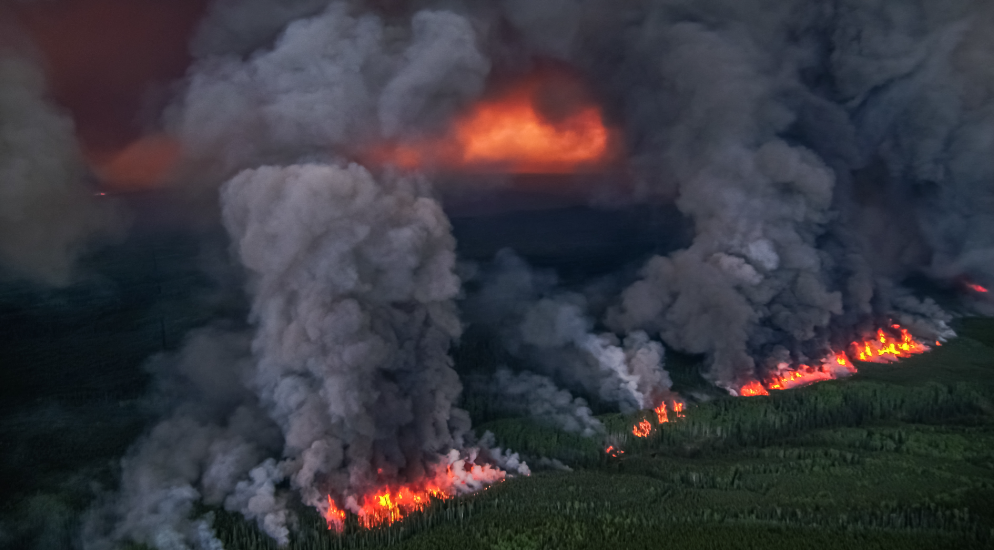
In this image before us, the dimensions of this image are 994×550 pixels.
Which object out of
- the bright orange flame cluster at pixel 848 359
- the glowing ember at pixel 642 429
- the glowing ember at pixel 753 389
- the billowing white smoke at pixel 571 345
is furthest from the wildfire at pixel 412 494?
the bright orange flame cluster at pixel 848 359

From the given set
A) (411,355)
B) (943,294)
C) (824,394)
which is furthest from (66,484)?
(943,294)

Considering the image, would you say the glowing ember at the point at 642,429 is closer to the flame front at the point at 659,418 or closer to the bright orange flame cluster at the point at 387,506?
the flame front at the point at 659,418

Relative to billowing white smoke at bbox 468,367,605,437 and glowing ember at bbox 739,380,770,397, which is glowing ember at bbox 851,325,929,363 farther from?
billowing white smoke at bbox 468,367,605,437

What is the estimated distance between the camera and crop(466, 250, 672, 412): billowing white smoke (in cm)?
12007

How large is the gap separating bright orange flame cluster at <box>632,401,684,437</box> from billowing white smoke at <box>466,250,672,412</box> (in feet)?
9.86

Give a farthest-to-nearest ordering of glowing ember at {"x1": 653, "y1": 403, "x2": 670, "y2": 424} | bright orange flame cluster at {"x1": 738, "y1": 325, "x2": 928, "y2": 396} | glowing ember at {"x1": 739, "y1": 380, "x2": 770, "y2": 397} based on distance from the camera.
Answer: bright orange flame cluster at {"x1": 738, "y1": 325, "x2": 928, "y2": 396}, glowing ember at {"x1": 739, "y1": 380, "x2": 770, "y2": 397}, glowing ember at {"x1": 653, "y1": 403, "x2": 670, "y2": 424}


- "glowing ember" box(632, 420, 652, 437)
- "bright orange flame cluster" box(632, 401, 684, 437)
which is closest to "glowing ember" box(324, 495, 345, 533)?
"bright orange flame cluster" box(632, 401, 684, 437)

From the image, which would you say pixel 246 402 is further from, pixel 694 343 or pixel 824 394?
pixel 824 394

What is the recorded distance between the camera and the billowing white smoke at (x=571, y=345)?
4727 inches

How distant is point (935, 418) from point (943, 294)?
299 feet

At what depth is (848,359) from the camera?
138 meters

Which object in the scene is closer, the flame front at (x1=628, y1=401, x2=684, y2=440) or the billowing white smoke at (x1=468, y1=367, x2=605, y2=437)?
the flame front at (x1=628, y1=401, x2=684, y2=440)

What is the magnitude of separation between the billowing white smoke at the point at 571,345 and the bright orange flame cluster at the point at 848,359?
19.1m

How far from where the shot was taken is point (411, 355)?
7938 cm
